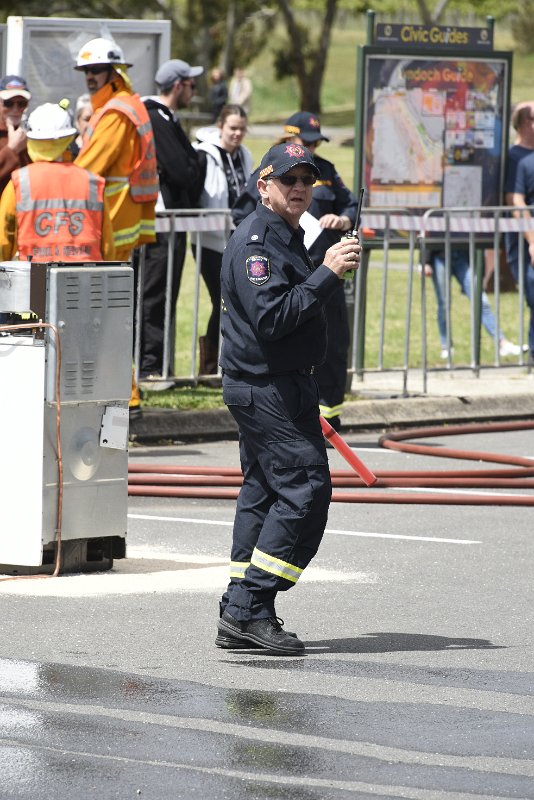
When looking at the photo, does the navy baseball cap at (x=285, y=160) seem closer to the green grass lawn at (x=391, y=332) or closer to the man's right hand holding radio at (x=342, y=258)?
the man's right hand holding radio at (x=342, y=258)

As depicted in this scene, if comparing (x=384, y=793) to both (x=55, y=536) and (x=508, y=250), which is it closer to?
(x=55, y=536)

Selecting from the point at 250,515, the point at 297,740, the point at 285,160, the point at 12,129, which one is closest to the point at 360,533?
the point at 250,515

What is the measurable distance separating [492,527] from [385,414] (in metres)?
3.78

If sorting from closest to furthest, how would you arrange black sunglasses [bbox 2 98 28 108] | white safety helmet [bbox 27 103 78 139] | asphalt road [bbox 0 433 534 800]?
asphalt road [bbox 0 433 534 800] < white safety helmet [bbox 27 103 78 139] < black sunglasses [bbox 2 98 28 108]

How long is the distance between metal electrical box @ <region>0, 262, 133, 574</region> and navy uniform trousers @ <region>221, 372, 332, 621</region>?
1.29 m

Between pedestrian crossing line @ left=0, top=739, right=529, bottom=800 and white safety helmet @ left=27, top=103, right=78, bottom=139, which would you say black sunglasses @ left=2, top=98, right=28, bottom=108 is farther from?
pedestrian crossing line @ left=0, top=739, right=529, bottom=800

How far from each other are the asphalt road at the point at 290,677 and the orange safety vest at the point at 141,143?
277 centimetres

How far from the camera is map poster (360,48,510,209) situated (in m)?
14.3

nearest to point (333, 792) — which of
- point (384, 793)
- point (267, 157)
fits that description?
point (384, 793)

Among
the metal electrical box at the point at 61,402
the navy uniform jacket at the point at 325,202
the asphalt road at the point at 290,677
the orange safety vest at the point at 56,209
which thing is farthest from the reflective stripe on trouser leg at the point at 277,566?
the navy uniform jacket at the point at 325,202

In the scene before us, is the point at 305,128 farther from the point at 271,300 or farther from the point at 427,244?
the point at 271,300

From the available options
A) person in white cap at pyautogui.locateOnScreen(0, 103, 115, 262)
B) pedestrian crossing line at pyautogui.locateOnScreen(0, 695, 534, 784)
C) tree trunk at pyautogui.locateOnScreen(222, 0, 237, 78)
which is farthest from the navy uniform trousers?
tree trunk at pyautogui.locateOnScreen(222, 0, 237, 78)

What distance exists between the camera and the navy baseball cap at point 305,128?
11.0m

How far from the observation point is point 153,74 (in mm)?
15148
